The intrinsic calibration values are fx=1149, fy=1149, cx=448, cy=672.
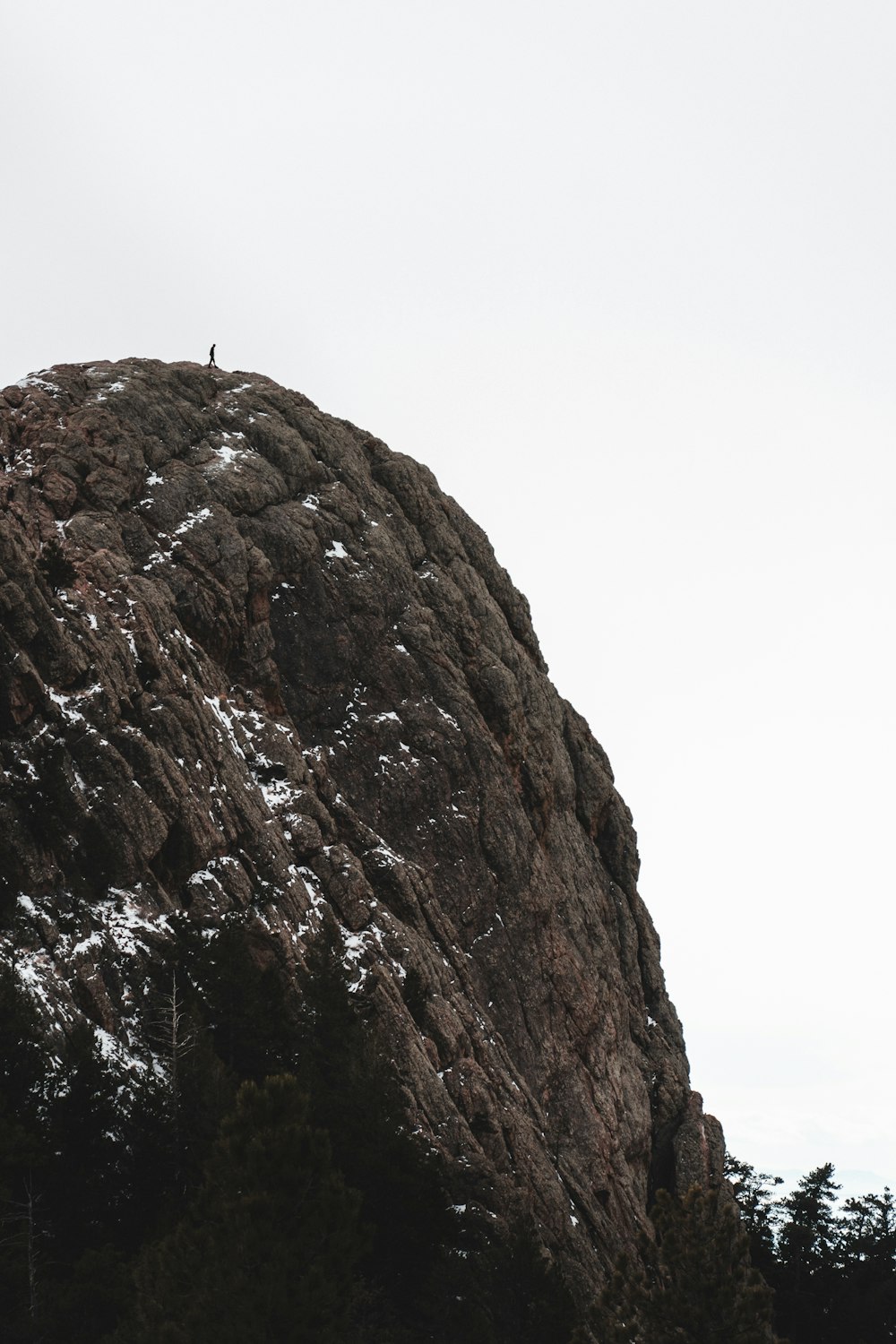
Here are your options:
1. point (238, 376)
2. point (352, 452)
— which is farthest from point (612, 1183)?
point (238, 376)

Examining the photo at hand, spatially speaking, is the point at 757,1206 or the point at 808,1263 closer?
the point at 808,1263

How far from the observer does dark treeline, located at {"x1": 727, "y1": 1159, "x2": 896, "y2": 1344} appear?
41938mm

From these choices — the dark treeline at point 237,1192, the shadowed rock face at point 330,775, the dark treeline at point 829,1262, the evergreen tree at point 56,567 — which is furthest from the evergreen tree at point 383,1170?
the dark treeline at point 829,1262

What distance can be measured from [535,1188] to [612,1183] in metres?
8.15

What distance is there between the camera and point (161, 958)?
102 feet

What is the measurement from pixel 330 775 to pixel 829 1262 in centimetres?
2820

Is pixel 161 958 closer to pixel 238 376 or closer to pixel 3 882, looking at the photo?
pixel 3 882

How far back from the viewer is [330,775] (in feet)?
147

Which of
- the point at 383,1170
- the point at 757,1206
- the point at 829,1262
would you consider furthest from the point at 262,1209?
the point at 757,1206

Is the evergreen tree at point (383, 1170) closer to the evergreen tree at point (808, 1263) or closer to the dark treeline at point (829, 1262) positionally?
the dark treeline at point (829, 1262)

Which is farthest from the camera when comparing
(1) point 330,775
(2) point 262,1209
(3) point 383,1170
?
(1) point 330,775

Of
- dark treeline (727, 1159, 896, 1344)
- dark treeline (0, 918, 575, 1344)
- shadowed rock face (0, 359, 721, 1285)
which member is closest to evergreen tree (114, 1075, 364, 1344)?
dark treeline (0, 918, 575, 1344)

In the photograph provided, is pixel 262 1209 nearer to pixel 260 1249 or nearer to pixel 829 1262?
pixel 260 1249

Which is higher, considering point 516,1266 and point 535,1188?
point 535,1188
